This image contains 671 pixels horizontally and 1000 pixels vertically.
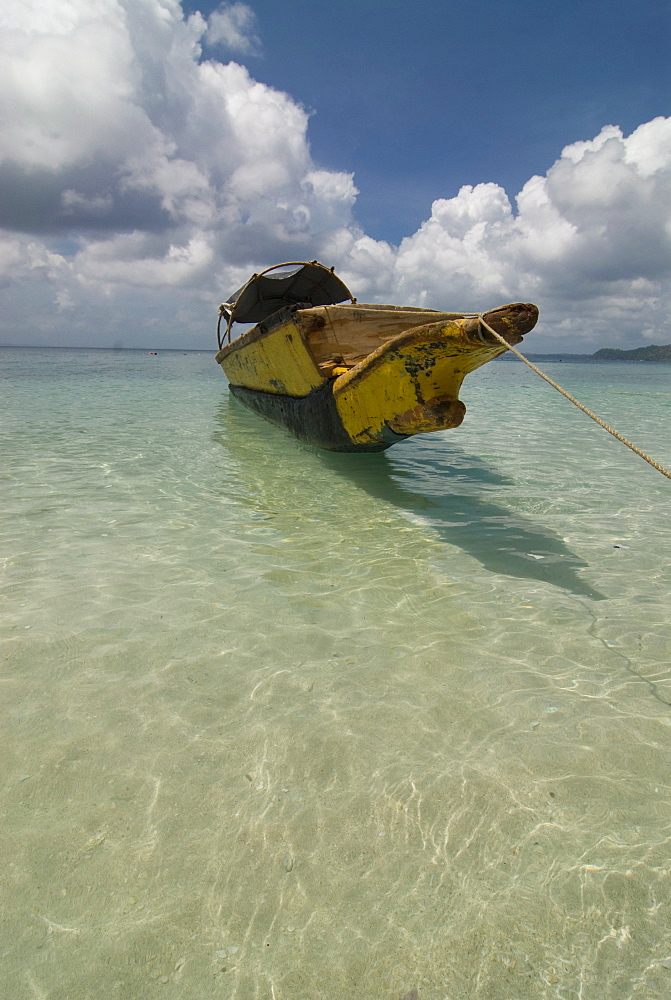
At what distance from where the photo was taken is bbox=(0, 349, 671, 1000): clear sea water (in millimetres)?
1326

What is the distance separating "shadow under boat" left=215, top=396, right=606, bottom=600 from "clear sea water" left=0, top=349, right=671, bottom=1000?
57 mm

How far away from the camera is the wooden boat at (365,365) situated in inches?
181

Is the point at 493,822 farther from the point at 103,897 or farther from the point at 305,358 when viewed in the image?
the point at 305,358

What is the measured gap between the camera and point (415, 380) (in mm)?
5055

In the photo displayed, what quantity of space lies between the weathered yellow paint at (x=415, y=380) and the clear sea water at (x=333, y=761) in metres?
1.39

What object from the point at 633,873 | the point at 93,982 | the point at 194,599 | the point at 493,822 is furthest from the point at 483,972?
the point at 194,599

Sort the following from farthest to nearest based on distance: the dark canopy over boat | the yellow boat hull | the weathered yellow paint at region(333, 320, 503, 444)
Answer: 1. the dark canopy over boat
2. the weathered yellow paint at region(333, 320, 503, 444)
3. the yellow boat hull

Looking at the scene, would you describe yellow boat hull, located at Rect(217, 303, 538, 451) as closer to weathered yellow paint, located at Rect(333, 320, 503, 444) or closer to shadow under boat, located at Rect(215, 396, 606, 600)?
weathered yellow paint, located at Rect(333, 320, 503, 444)

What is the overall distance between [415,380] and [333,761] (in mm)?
3867

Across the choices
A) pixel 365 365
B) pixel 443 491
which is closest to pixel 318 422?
pixel 365 365

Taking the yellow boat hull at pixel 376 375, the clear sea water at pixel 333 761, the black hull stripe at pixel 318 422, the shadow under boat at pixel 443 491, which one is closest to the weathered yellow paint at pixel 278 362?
the yellow boat hull at pixel 376 375

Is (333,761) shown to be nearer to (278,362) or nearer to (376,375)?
(376,375)

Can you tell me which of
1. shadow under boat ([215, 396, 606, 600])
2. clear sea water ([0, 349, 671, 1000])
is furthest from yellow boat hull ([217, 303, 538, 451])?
clear sea water ([0, 349, 671, 1000])

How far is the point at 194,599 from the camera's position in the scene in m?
3.12
